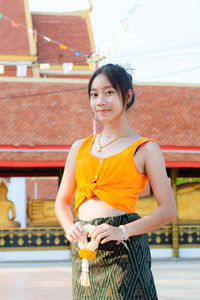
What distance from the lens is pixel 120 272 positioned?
6.30 feet

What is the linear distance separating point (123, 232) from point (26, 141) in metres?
10.6

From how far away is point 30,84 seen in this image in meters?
13.5

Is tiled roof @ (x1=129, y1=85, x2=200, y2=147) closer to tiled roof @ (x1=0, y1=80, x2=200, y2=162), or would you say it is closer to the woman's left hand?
tiled roof @ (x1=0, y1=80, x2=200, y2=162)

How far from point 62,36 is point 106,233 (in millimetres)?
19420

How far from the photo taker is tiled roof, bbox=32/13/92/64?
19.8m

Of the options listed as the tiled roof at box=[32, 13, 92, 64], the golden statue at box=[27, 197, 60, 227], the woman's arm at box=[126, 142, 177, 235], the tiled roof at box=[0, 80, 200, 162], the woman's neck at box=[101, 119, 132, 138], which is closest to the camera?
the woman's arm at box=[126, 142, 177, 235]

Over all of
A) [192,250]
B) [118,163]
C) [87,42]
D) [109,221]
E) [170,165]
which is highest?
[87,42]

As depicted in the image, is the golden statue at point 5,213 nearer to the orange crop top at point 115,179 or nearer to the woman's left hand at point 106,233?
the orange crop top at point 115,179

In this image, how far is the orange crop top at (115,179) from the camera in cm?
196

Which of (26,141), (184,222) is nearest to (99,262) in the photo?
(26,141)

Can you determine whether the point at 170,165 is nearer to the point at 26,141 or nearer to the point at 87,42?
the point at 26,141

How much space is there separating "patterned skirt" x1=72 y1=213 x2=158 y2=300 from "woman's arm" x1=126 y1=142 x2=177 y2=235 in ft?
0.23

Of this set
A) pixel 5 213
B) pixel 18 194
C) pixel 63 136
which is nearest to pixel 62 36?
pixel 18 194

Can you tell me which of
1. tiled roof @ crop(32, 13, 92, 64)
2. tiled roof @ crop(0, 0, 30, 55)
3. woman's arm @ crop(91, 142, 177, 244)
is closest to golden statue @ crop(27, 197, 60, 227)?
tiled roof @ crop(0, 0, 30, 55)
